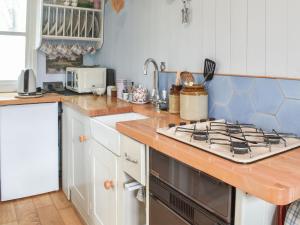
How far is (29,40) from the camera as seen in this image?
3.10 meters

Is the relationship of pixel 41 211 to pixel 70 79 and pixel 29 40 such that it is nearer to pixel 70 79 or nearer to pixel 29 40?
pixel 70 79

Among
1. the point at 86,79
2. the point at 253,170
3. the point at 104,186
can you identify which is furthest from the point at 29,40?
the point at 253,170

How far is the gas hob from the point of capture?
3.25 ft

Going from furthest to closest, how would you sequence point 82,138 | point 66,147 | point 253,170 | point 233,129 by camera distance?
point 66,147 < point 82,138 < point 233,129 < point 253,170

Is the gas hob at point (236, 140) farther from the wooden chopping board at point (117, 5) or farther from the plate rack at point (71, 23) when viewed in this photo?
the plate rack at point (71, 23)

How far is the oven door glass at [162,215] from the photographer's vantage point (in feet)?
3.71

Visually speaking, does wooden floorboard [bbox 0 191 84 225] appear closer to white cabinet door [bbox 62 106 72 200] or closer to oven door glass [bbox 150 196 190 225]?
white cabinet door [bbox 62 106 72 200]

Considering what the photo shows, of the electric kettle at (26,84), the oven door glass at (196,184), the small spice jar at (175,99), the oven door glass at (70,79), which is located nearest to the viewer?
the oven door glass at (196,184)

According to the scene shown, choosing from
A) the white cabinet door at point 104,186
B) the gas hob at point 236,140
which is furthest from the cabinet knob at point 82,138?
the gas hob at point 236,140

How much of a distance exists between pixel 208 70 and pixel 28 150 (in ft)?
5.84

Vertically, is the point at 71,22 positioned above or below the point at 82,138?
above

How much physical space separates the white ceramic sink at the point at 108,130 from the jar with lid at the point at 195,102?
1.05 feet

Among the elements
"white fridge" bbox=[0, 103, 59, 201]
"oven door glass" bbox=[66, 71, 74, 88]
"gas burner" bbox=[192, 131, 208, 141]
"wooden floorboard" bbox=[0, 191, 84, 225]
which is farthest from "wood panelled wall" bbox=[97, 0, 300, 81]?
"wooden floorboard" bbox=[0, 191, 84, 225]

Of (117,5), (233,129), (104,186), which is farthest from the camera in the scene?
A: (117,5)
